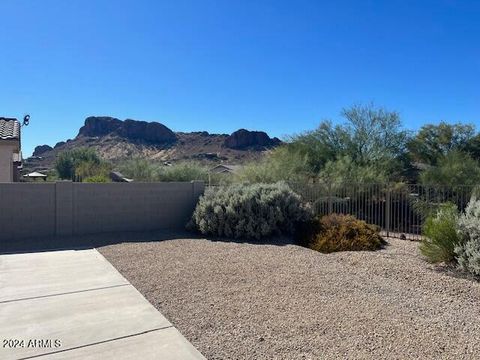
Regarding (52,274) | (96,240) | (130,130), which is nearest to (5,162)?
(96,240)

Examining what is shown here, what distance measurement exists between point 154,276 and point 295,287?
239 cm

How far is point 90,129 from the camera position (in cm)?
8638

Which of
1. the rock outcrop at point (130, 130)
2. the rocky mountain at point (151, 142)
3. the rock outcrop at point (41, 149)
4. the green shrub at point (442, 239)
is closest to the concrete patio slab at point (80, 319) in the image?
the green shrub at point (442, 239)

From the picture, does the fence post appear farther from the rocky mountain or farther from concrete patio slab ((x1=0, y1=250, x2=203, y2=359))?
the rocky mountain

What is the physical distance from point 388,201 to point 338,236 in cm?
402

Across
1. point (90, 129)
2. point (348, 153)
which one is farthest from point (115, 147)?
point (348, 153)

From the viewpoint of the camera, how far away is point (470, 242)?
23.3ft

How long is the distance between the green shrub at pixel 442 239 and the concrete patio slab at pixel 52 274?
18.9 feet

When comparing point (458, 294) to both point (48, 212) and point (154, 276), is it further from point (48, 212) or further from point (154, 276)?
point (48, 212)

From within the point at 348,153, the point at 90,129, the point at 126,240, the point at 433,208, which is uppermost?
the point at 90,129

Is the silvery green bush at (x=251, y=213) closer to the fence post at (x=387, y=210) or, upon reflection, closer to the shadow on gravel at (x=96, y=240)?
the shadow on gravel at (x=96, y=240)

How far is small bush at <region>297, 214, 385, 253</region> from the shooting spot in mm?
9906

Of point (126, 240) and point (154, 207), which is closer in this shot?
point (126, 240)

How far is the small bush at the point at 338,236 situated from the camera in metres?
9.91
